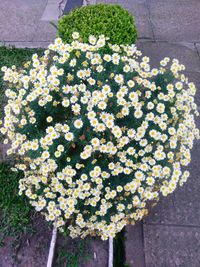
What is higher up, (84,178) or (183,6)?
(183,6)

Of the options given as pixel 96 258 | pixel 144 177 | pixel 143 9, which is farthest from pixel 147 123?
pixel 143 9

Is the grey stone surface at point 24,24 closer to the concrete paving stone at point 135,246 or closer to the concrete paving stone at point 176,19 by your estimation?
the concrete paving stone at point 176,19

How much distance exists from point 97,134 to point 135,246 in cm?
122

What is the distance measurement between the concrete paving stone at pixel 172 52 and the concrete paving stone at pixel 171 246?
267 cm

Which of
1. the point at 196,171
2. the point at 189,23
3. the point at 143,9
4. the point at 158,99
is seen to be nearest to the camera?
the point at 158,99

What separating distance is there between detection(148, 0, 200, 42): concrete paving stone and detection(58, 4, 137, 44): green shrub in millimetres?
1645

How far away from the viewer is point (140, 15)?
20.2ft

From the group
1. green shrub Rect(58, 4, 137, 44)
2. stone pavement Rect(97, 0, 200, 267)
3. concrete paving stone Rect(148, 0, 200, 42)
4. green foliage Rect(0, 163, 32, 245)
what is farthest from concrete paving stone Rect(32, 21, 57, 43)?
green foliage Rect(0, 163, 32, 245)

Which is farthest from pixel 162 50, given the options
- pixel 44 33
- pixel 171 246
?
pixel 171 246

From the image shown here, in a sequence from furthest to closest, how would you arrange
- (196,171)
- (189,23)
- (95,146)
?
(189,23) → (196,171) → (95,146)

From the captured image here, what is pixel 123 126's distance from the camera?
8.45 feet

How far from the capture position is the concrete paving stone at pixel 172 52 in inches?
197

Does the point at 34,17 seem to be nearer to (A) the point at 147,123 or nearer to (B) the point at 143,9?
(B) the point at 143,9

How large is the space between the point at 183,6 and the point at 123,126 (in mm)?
4883
